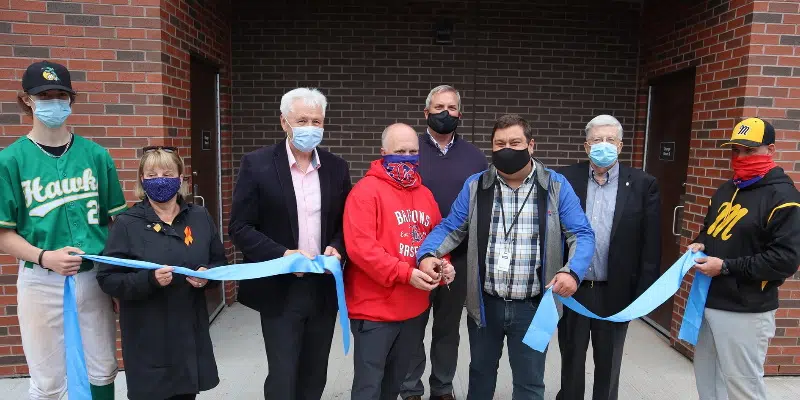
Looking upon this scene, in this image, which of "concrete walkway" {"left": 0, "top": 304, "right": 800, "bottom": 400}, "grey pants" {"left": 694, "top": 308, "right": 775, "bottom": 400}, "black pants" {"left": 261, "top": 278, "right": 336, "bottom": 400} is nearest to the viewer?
"black pants" {"left": 261, "top": 278, "right": 336, "bottom": 400}

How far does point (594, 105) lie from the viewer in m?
5.49

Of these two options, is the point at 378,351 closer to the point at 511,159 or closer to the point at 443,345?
the point at 443,345

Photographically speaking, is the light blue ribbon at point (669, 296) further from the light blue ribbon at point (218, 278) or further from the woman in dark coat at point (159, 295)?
the woman in dark coat at point (159, 295)

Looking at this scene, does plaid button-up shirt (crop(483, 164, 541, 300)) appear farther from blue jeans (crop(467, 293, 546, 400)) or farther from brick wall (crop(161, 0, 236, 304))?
brick wall (crop(161, 0, 236, 304))

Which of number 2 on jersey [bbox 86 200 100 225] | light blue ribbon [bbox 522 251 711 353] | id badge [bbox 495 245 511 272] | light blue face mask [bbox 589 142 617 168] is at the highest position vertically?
light blue face mask [bbox 589 142 617 168]

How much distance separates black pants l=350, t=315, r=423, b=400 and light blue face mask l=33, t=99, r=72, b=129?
1.89 m

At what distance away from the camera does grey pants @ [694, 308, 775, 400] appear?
263cm

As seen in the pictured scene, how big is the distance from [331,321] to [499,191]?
1.23 m

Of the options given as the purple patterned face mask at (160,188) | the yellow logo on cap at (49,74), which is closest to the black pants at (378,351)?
the purple patterned face mask at (160,188)

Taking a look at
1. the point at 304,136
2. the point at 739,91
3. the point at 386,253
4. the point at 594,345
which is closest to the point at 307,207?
the point at 304,136

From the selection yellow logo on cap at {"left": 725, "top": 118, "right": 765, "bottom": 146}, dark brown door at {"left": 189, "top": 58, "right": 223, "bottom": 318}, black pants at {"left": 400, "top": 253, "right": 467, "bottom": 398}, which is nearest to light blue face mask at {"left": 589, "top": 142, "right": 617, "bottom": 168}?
yellow logo on cap at {"left": 725, "top": 118, "right": 765, "bottom": 146}

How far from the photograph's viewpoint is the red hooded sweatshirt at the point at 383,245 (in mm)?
2342

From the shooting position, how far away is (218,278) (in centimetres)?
238

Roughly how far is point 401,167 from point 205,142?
304 centimetres
